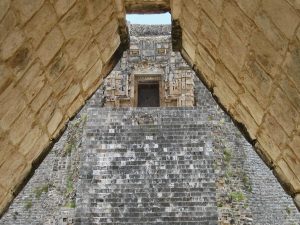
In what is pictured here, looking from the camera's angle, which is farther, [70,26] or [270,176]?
[270,176]

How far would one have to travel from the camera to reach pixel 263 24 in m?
2.85

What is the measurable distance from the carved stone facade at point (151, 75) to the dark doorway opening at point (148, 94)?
23 cm

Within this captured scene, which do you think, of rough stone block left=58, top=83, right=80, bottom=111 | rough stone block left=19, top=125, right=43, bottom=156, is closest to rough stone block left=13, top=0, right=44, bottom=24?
→ rough stone block left=19, top=125, right=43, bottom=156

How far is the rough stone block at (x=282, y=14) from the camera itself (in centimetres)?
254

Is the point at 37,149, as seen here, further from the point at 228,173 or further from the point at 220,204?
the point at 228,173

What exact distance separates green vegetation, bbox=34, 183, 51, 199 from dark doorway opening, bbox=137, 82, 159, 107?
12.8 ft

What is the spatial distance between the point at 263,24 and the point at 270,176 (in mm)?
11665

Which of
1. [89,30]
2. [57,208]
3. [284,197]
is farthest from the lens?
[284,197]

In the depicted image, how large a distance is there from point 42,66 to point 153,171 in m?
8.53

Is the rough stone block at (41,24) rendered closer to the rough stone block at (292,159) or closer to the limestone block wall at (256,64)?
the limestone block wall at (256,64)

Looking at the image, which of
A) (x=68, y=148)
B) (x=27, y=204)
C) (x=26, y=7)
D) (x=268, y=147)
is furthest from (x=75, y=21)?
(x=27, y=204)

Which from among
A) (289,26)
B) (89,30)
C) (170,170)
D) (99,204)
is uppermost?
(170,170)

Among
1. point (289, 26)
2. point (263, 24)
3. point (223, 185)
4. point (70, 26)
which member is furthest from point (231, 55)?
point (223, 185)

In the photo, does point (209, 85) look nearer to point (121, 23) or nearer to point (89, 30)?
point (121, 23)
